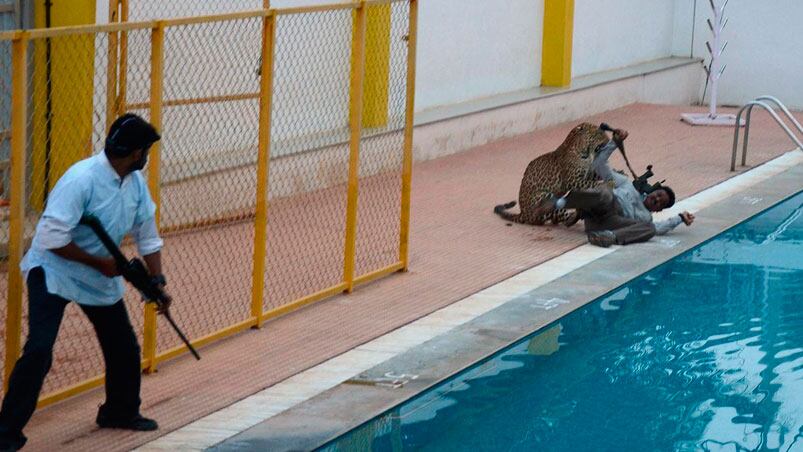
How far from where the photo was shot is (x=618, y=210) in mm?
12680

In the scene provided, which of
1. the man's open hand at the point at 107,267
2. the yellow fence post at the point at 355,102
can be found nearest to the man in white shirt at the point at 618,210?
the yellow fence post at the point at 355,102

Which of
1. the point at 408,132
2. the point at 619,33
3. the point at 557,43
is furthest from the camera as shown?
the point at 619,33

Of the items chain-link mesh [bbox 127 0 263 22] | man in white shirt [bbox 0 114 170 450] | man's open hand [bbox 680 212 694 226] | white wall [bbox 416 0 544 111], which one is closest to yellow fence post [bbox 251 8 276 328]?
man in white shirt [bbox 0 114 170 450]

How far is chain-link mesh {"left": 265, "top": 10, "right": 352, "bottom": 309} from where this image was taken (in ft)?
37.6

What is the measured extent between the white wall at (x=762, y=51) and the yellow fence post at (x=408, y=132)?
1321cm

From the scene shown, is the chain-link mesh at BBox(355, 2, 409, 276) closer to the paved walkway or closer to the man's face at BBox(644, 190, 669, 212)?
the paved walkway

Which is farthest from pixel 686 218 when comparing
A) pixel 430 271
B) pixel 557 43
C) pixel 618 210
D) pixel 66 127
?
pixel 557 43

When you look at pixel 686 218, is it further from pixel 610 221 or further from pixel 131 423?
pixel 131 423

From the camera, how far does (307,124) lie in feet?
45.0

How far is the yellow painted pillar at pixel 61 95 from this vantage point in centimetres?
1064

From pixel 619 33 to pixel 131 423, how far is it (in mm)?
16369

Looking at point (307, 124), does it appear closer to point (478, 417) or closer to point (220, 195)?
point (220, 195)

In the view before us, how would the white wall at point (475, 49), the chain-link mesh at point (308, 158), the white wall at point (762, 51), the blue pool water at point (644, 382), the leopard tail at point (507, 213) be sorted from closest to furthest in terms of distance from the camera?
1. the blue pool water at point (644, 382)
2. the chain-link mesh at point (308, 158)
3. the leopard tail at point (507, 213)
4. the white wall at point (475, 49)
5. the white wall at point (762, 51)

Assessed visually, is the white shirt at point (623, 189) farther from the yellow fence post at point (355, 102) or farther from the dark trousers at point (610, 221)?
the yellow fence post at point (355, 102)
